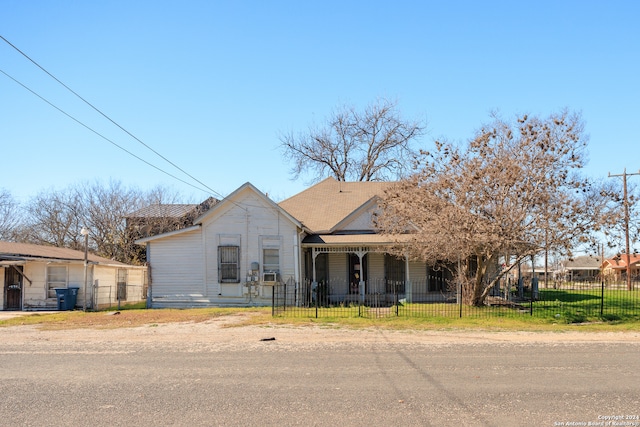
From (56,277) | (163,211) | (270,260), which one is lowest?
(56,277)

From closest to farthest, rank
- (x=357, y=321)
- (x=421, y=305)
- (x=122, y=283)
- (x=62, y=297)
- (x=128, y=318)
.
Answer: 1. (x=357, y=321)
2. (x=128, y=318)
3. (x=421, y=305)
4. (x=62, y=297)
5. (x=122, y=283)

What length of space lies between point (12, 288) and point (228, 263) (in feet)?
30.1

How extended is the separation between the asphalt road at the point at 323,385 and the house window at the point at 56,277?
38.8 ft

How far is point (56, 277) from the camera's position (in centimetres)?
2373

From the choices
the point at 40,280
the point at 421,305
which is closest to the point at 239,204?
the point at 421,305

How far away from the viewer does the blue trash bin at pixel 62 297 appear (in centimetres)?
2283

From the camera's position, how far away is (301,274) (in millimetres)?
24188

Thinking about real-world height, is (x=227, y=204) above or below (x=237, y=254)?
above

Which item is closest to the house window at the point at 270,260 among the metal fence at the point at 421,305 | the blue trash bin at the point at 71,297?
the metal fence at the point at 421,305

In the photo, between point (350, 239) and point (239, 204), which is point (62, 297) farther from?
point (350, 239)

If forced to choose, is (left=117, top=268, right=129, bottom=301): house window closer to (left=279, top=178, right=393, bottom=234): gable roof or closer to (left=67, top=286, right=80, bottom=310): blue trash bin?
(left=67, top=286, right=80, bottom=310): blue trash bin

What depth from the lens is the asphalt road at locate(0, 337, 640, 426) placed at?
22.0ft

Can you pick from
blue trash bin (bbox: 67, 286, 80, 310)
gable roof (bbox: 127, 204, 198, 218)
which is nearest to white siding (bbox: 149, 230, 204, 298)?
blue trash bin (bbox: 67, 286, 80, 310)

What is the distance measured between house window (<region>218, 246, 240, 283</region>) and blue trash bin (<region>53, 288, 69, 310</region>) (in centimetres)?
620
